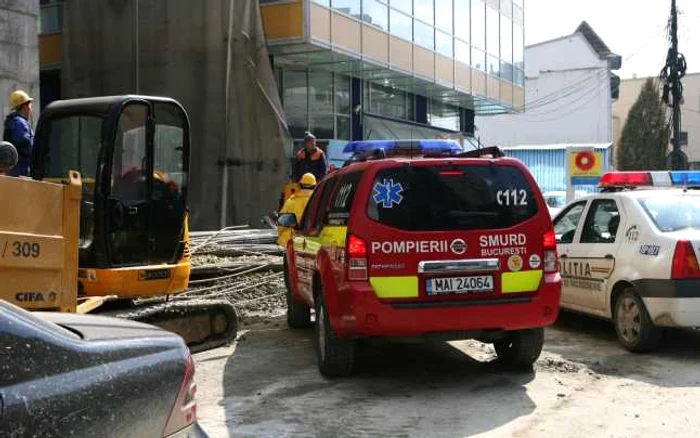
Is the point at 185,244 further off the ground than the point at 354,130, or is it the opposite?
the point at 354,130

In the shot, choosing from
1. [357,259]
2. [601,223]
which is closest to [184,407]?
[357,259]

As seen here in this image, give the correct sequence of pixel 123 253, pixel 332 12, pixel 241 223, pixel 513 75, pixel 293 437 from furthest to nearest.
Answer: pixel 513 75, pixel 332 12, pixel 241 223, pixel 123 253, pixel 293 437

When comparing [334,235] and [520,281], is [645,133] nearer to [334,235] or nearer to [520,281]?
[520,281]

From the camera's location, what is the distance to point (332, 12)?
61.9 feet

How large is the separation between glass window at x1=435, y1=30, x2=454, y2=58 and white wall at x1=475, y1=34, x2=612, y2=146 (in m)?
29.8

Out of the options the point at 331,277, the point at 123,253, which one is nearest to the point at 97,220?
the point at 123,253

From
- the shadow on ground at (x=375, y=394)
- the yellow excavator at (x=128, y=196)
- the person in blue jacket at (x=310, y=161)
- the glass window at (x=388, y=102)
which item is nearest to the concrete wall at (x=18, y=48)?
the person in blue jacket at (x=310, y=161)

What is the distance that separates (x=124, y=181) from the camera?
6.25m

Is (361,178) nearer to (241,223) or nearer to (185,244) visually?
(185,244)

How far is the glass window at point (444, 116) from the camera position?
2816 cm

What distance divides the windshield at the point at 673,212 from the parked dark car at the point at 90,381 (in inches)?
220

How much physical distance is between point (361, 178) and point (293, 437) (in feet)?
7.11

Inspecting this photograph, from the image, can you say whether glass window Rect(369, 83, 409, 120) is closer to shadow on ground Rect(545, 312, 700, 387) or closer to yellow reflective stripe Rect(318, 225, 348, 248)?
shadow on ground Rect(545, 312, 700, 387)

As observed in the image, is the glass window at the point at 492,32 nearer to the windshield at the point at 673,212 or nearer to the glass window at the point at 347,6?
the glass window at the point at 347,6
